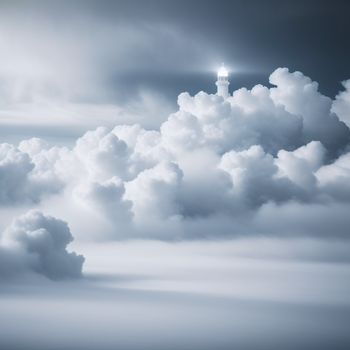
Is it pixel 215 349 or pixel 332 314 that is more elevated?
pixel 332 314

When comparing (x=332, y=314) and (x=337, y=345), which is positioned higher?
(x=332, y=314)

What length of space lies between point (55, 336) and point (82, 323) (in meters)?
49.5

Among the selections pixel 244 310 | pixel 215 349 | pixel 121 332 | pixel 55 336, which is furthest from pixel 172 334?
pixel 215 349

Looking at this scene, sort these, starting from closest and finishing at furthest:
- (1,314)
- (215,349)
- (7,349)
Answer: (7,349), (215,349), (1,314)

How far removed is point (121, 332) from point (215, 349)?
71.5 metres

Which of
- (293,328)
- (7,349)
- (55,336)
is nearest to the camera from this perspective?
(7,349)

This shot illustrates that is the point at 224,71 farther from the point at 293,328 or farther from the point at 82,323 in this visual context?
the point at 82,323

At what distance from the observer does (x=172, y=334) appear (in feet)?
581

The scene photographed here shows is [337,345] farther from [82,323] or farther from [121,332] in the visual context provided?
[82,323]

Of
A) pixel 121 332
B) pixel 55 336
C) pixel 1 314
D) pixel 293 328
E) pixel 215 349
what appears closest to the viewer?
pixel 215 349

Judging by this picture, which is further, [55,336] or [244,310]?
→ [244,310]

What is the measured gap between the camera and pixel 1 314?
185 metres

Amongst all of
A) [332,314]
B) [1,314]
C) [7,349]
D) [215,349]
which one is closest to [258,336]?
[332,314]

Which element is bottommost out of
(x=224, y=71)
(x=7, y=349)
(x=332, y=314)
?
(x=7, y=349)
